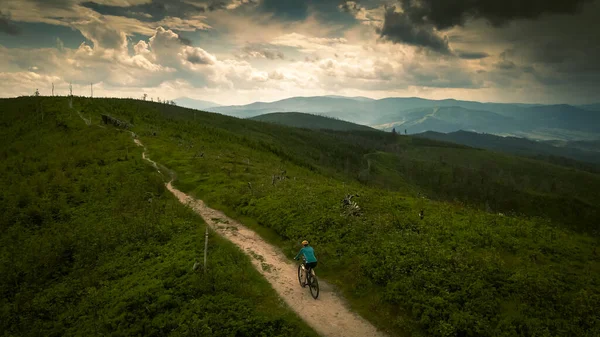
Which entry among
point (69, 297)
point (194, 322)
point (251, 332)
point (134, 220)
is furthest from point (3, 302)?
point (251, 332)

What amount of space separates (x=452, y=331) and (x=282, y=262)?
11.1 meters

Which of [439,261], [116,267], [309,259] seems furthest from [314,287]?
[116,267]

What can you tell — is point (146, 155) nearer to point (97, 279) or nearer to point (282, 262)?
point (97, 279)

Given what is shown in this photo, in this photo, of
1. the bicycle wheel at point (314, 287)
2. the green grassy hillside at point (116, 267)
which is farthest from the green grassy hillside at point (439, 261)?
the green grassy hillside at point (116, 267)

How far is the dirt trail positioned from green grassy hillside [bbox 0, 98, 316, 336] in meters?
0.69

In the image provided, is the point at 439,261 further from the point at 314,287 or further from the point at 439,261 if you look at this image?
the point at 314,287

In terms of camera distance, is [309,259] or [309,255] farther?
[309,255]

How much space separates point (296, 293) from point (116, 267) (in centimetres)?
1314

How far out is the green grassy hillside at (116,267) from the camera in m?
16.4

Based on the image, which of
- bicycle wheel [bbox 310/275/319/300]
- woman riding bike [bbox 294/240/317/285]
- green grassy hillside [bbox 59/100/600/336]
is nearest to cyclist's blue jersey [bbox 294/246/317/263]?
woman riding bike [bbox 294/240/317/285]

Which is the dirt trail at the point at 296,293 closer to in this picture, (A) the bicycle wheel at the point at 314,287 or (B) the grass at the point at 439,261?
(A) the bicycle wheel at the point at 314,287

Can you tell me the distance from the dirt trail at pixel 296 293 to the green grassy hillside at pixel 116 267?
2.27ft

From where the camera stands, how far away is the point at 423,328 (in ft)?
48.6

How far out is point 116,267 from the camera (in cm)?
2264
